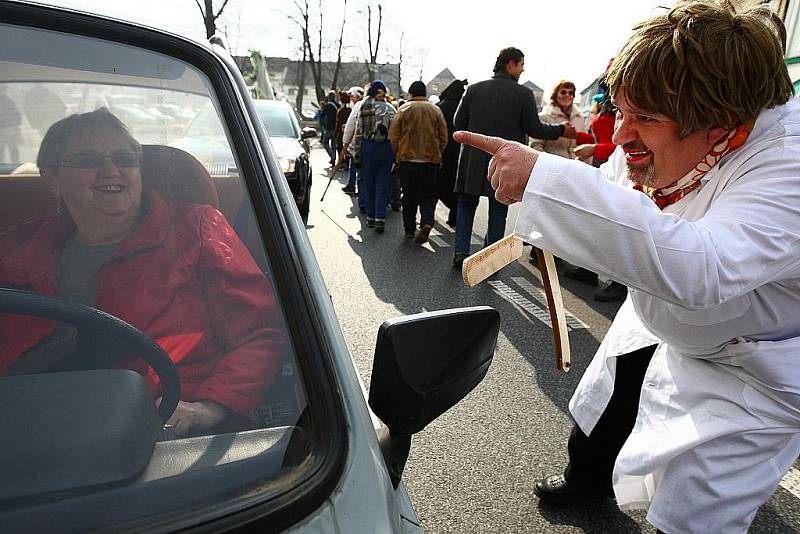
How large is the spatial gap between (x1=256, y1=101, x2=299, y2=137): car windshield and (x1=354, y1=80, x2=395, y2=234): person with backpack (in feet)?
4.24

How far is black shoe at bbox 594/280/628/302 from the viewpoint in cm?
491

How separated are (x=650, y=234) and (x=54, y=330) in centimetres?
103

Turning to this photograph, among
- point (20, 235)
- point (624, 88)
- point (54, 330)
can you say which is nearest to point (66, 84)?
point (20, 235)

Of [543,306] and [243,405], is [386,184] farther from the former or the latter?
[243,405]

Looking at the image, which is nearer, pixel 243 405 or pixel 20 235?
pixel 243 405

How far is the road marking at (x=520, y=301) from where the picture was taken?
443cm

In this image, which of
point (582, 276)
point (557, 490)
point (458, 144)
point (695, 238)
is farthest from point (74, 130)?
point (458, 144)

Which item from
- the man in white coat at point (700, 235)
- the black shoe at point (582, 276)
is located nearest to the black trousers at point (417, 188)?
the black shoe at point (582, 276)

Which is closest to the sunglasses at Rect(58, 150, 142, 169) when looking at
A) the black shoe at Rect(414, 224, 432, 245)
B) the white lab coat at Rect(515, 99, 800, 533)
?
the white lab coat at Rect(515, 99, 800, 533)

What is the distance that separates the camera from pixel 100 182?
3.99 feet

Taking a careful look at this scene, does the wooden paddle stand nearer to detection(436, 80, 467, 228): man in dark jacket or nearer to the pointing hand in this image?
the pointing hand

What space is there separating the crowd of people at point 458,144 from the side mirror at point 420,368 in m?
2.96

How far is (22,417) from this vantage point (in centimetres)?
82

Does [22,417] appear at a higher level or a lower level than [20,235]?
lower
